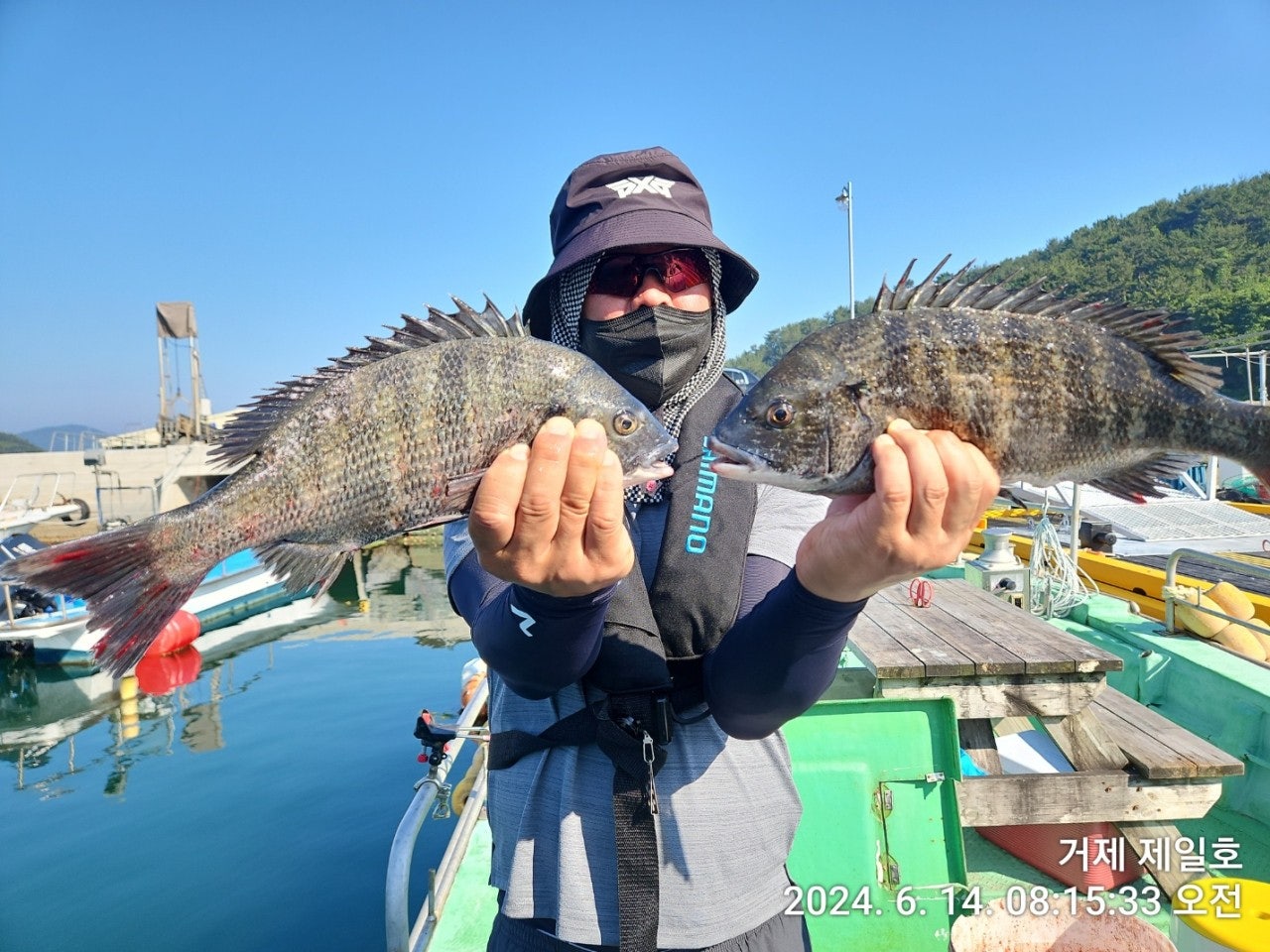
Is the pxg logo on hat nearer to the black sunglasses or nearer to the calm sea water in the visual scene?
the black sunglasses

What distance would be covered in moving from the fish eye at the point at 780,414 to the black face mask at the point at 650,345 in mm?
617

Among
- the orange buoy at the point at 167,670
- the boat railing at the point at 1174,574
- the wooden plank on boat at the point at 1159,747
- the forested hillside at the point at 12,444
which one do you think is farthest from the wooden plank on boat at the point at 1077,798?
the forested hillside at the point at 12,444

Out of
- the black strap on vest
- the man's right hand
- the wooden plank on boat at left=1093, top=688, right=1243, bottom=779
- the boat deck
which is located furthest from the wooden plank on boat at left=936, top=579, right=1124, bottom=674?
the boat deck

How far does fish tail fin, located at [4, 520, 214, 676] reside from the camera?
84.5 inches

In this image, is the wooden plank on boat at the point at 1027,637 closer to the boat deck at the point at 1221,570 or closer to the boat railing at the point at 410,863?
the boat railing at the point at 410,863

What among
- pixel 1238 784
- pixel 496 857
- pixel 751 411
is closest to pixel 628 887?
pixel 496 857

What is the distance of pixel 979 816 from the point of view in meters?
4.14

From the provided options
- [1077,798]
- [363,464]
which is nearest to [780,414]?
[363,464]

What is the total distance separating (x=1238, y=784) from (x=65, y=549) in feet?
25.0

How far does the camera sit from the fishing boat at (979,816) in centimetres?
346

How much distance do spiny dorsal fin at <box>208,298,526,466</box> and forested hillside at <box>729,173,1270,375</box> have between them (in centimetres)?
6548

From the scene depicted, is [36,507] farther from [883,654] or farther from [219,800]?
[883,654]

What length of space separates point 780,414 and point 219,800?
13.6m

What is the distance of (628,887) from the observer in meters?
1.99
